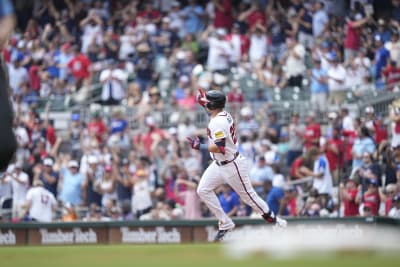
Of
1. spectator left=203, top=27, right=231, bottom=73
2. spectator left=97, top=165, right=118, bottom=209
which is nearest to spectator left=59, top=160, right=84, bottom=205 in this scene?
spectator left=97, top=165, right=118, bottom=209

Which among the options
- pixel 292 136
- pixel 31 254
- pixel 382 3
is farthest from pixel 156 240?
→ pixel 382 3

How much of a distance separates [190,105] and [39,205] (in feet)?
13.3

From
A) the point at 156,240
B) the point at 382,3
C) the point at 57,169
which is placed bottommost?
the point at 156,240

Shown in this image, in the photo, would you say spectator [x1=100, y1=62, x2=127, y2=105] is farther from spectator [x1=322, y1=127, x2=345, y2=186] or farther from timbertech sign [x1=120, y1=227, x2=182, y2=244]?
spectator [x1=322, y1=127, x2=345, y2=186]

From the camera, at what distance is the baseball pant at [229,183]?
1388 centimetres

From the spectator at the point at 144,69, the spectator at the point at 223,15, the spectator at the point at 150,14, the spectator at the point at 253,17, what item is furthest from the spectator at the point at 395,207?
the spectator at the point at 150,14

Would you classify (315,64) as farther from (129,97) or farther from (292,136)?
(129,97)

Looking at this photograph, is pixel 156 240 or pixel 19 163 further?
pixel 19 163

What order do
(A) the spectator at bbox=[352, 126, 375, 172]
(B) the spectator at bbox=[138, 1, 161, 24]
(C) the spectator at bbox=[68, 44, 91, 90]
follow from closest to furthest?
(A) the spectator at bbox=[352, 126, 375, 172], (C) the spectator at bbox=[68, 44, 91, 90], (B) the spectator at bbox=[138, 1, 161, 24]

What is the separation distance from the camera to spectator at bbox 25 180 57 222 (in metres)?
20.1

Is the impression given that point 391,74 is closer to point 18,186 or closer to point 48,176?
point 48,176

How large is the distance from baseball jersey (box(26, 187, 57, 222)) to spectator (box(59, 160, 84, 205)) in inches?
21.6

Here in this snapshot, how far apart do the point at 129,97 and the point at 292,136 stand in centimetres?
487

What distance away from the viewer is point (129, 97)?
2333cm
